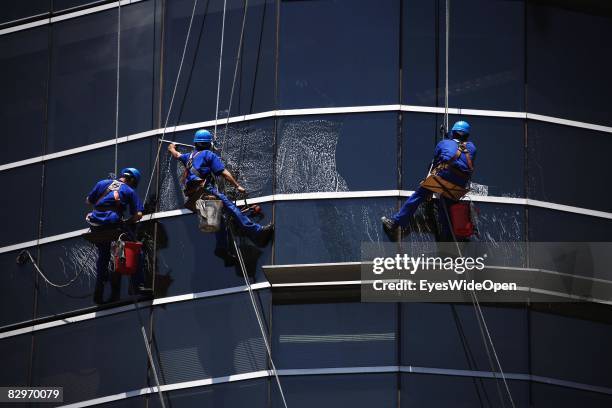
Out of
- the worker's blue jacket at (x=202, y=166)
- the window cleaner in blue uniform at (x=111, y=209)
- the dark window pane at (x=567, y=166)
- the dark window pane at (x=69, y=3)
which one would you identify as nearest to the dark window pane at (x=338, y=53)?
the worker's blue jacket at (x=202, y=166)

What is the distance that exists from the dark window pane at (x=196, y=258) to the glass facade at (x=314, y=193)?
0.03 meters

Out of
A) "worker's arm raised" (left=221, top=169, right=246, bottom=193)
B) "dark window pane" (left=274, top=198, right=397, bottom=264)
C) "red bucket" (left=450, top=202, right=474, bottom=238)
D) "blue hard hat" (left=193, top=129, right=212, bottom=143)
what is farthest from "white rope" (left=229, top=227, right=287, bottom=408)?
"red bucket" (left=450, top=202, right=474, bottom=238)

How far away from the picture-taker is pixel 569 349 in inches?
800

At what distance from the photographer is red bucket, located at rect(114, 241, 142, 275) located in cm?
2100

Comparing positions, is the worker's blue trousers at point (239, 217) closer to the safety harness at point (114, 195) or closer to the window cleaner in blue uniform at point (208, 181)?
the window cleaner in blue uniform at point (208, 181)

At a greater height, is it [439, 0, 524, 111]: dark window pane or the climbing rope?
[439, 0, 524, 111]: dark window pane

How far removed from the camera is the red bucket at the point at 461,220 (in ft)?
66.5

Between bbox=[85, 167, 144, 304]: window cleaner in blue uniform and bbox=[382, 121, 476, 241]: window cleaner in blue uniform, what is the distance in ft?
11.2

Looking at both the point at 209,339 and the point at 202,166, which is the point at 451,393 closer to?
the point at 209,339

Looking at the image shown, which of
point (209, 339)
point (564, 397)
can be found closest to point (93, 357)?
point (209, 339)

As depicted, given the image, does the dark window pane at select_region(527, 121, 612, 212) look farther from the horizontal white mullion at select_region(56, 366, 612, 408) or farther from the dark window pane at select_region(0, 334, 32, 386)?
the dark window pane at select_region(0, 334, 32, 386)

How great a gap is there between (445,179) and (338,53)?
2.33 m

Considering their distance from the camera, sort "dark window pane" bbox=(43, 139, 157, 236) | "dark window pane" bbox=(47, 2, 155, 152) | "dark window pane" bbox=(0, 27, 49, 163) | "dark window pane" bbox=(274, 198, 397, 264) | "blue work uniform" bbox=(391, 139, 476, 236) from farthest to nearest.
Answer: "dark window pane" bbox=(0, 27, 49, 163)
"dark window pane" bbox=(47, 2, 155, 152)
"dark window pane" bbox=(43, 139, 157, 236)
"dark window pane" bbox=(274, 198, 397, 264)
"blue work uniform" bbox=(391, 139, 476, 236)

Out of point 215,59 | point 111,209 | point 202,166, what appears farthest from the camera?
point 215,59
